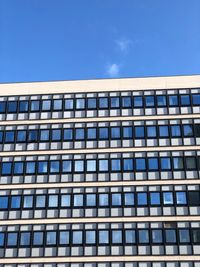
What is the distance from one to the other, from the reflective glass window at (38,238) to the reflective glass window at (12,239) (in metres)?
1.89

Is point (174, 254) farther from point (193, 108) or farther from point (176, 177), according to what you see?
point (193, 108)

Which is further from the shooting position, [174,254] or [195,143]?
[195,143]

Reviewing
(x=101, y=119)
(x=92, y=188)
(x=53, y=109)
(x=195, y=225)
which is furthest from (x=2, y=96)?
(x=195, y=225)

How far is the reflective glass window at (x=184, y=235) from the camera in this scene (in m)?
38.7

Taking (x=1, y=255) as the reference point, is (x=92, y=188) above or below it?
above

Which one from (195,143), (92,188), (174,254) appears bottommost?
(174,254)

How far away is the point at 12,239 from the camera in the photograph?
40312 millimetres

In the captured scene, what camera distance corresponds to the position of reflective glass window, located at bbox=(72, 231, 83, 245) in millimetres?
39619

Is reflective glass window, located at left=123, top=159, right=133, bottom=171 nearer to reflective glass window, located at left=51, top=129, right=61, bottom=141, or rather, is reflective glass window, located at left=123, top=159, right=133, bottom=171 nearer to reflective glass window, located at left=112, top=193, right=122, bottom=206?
reflective glass window, located at left=112, top=193, right=122, bottom=206

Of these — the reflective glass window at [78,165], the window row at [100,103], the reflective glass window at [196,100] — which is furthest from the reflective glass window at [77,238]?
the reflective glass window at [196,100]

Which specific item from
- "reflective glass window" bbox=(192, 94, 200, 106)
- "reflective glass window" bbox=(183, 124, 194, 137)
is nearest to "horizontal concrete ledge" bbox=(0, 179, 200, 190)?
"reflective glass window" bbox=(183, 124, 194, 137)

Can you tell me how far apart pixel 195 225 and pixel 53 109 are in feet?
64.2

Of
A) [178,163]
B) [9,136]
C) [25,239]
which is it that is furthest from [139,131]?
[25,239]

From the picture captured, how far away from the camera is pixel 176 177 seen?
41.4m
